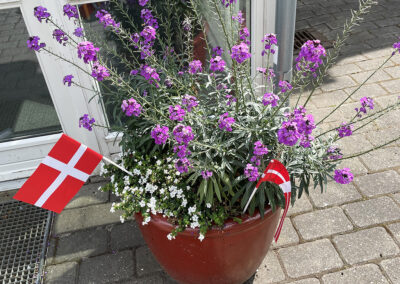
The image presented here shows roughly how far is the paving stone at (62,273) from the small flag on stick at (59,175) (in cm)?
89

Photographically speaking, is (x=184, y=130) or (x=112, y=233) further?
(x=112, y=233)

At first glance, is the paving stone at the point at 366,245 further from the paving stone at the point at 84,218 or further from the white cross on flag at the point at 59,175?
the white cross on flag at the point at 59,175

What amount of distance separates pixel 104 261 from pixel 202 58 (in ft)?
5.99

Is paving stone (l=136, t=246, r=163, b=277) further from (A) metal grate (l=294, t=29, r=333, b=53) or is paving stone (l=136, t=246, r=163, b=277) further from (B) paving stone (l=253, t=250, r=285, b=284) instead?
(A) metal grate (l=294, t=29, r=333, b=53)

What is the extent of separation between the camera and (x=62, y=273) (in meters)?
2.85

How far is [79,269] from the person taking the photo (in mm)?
2863

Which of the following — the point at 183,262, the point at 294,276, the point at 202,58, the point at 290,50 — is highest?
the point at 290,50

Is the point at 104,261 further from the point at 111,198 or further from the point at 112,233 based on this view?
the point at 111,198

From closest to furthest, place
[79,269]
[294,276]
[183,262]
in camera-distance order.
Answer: [183,262] → [294,276] → [79,269]

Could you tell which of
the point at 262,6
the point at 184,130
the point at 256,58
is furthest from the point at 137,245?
the point at 262,6

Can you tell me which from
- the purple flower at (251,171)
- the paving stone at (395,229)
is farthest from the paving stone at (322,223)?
the purple flower at (251,171)

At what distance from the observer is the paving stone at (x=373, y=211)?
9.82 feet

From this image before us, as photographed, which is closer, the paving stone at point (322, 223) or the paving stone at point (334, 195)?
the paving stone at point (322, 223)

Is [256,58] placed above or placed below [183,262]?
above
